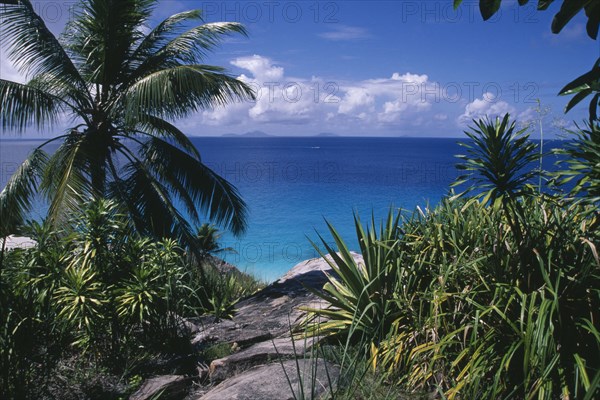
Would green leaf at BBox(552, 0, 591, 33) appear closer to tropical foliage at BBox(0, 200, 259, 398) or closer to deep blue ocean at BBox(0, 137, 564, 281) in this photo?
tropical foliage at BBox(0, 200, 259, 398)

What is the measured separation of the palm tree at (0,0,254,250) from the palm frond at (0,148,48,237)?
0.06ft

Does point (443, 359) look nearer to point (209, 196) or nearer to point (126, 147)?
point (209, 196)

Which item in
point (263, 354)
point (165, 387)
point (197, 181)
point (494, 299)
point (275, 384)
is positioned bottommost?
point (165, 387)

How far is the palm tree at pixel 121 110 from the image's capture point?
8953mm

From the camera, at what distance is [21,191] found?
9.34 m

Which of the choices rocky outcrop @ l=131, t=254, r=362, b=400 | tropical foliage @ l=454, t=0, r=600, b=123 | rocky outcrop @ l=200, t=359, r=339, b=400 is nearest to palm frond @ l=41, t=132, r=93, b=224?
rocky outcrop @ l=131, t=254, r=362, b=400

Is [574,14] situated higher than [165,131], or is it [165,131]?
[574,14]

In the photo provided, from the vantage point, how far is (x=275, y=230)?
28.9m

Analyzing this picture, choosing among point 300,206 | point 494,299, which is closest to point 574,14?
point 494,299

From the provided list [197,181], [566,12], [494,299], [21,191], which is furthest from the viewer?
[197,181]

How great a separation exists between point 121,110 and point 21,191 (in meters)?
2.35

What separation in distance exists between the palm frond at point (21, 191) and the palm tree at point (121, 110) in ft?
0.06

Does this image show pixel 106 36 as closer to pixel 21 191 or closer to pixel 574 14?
pixel 21 191

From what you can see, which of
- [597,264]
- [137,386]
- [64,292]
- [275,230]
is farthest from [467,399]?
[275,230]
